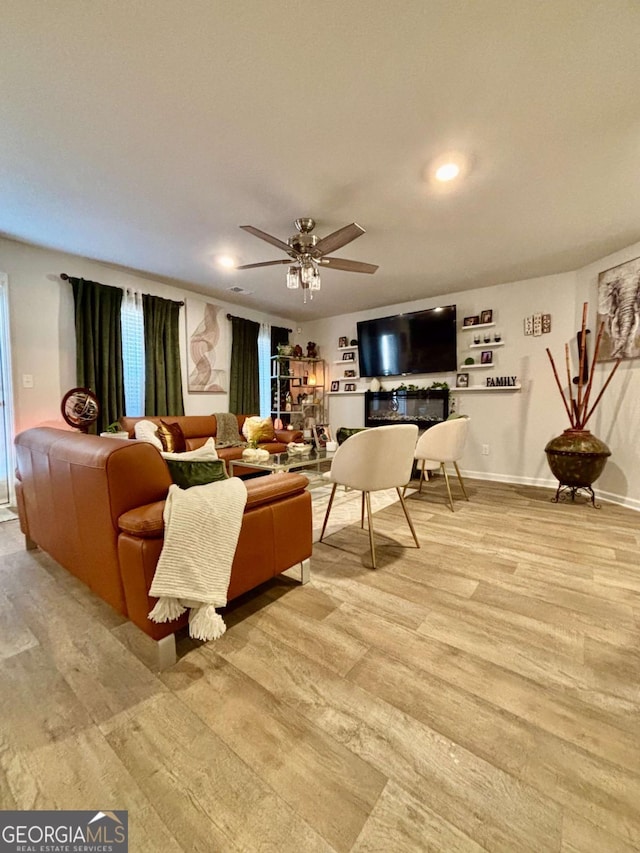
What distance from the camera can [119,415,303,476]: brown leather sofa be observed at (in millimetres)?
3540

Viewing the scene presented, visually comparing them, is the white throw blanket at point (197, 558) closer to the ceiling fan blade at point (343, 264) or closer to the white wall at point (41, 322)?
the ceiling fan blade at point (343, 264)

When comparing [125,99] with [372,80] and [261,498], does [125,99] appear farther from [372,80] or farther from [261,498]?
[261,498]

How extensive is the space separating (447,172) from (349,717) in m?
2.75

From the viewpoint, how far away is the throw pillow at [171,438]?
3.38 m

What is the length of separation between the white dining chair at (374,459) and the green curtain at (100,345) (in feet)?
9.35

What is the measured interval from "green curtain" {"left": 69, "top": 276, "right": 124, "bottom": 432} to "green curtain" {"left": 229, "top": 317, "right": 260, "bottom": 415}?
1543 mm

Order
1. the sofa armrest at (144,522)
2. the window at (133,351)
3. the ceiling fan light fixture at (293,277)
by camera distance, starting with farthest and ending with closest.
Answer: the window at (133,351) → the ceiling fan light fixture at (293,277) → the sofa armrest at (144,522)

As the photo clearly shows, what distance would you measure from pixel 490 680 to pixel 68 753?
1.33m

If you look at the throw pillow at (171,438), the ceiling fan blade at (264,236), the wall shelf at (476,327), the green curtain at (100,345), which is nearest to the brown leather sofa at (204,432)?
the throw pillow at (171,438)

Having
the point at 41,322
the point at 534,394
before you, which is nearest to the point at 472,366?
the point at 534,394

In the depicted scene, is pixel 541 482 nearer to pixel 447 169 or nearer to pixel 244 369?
pixel 447 169

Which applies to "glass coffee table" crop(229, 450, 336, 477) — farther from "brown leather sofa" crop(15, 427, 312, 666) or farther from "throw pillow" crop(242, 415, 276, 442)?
"throw pillow" crop(242, 415, 276, 442)

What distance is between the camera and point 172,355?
161 inches

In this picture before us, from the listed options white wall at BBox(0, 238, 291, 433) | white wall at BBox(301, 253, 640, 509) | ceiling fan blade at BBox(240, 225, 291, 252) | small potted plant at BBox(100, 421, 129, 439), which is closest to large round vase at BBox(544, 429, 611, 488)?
white wall at BBox(301, 253, 640, 509)
